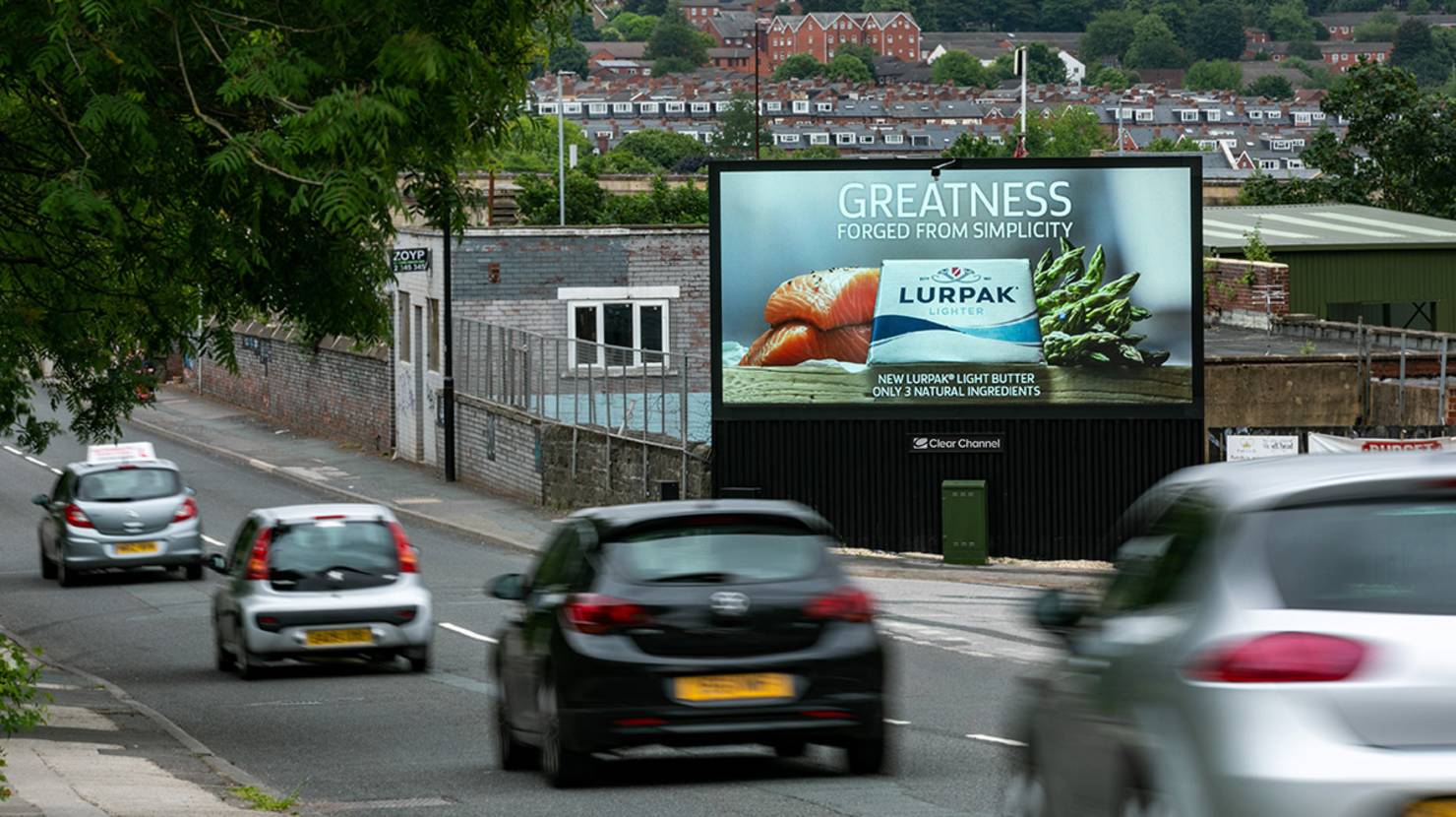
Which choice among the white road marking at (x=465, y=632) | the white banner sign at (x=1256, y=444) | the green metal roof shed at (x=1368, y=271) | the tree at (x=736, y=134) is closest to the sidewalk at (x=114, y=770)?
the white road marking at (x=465, y=632)

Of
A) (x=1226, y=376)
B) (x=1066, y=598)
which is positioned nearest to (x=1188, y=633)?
(x=1066, y=598)

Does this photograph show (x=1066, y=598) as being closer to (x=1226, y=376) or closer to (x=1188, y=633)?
(x=1188, y=633)

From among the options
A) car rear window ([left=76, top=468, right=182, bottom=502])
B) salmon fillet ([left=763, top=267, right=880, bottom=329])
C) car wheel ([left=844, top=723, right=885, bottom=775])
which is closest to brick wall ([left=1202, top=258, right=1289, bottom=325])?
salmon fillet ([left=763, top=267, right=880, bottom=329])

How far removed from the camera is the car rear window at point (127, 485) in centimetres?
3075

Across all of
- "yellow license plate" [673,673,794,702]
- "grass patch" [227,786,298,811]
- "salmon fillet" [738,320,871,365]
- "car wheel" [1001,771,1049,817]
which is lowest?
"grass patch" [227,786,298,811]

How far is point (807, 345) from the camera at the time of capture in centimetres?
3391

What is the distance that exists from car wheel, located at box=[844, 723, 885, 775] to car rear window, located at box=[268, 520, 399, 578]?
825 centimetres

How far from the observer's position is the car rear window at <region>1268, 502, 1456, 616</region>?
6.12 meters

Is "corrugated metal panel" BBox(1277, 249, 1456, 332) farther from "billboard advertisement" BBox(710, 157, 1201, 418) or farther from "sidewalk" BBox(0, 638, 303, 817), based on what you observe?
"sidewalk" BBox(0, 638, 303, 817)

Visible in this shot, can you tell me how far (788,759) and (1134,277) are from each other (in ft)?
71.4

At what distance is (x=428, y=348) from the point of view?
48125mm

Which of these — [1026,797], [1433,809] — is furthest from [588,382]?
[1433,809]

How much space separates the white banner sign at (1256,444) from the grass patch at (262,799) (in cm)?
2096

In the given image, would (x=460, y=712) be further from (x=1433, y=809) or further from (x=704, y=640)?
(x=1433, y=809)
